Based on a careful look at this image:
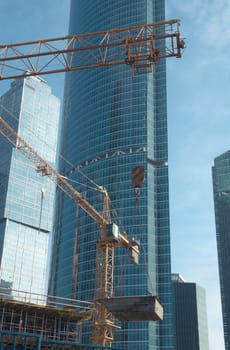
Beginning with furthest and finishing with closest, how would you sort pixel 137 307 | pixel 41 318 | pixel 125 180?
1. pixel 125 180
2. pixel 41 318
3. pixel 137 307

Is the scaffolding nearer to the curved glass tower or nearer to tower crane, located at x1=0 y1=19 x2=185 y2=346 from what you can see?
tower crane, located at x1=0 y1=19 x2=185 y2=346

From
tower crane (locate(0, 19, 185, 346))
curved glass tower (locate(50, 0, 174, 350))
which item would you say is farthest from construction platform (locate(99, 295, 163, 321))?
curved glass tower (locate(50, 0, 174, 350))

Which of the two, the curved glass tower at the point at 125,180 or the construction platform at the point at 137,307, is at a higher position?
the curved glass tower at the point at 125,180

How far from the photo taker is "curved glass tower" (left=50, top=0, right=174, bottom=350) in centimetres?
14839

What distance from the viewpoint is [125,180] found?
167000 mm

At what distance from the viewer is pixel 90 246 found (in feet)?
546

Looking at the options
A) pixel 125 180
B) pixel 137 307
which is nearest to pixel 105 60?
pixel 137 307

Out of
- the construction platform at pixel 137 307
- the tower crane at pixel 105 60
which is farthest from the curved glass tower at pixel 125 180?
the construction platform at pixel 137 307

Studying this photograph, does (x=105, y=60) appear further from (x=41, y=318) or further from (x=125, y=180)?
(x=125, y=180)

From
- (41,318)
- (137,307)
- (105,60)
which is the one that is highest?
(105,60)

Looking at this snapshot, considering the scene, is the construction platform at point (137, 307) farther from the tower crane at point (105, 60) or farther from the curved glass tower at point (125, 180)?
the curved glass tower at point (125, 180)

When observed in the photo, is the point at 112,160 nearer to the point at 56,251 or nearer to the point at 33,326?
the point at 56,251

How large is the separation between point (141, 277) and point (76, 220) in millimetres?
42905

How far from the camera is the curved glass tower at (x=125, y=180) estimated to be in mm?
148388
